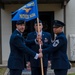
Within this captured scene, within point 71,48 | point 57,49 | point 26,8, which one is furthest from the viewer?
point 71,48

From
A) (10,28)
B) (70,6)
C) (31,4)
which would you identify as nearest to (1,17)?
(10,28)

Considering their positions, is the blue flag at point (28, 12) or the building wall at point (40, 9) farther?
the building wall at point (40, 9)

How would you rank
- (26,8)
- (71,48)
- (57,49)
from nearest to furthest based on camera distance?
(57,49)
(26,8)
(71,48)

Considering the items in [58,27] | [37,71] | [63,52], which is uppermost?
[58,27]

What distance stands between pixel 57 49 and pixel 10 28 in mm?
7310

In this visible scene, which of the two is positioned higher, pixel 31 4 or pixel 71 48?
pixel 31 4

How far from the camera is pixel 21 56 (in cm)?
661

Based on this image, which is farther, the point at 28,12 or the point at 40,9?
the point at 40,9

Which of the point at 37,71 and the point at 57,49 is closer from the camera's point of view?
the point at 57,49

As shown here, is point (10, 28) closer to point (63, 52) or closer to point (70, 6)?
point (70, 6)

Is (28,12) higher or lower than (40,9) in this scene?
lower

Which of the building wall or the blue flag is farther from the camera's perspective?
the building wall

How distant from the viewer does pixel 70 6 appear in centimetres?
1358

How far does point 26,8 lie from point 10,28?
6767mm
